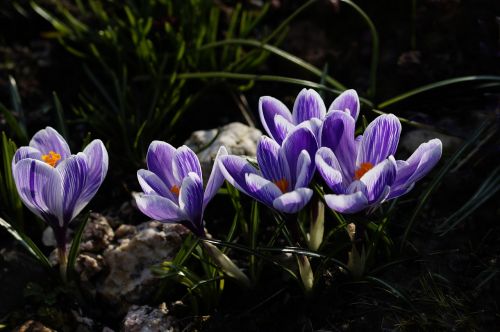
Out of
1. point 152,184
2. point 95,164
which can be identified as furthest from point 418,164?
point 95,164

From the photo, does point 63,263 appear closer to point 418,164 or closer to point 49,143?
point 49,143

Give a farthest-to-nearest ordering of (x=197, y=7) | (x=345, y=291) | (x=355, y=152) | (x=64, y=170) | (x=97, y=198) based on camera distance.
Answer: (x=197, y=7)
(x=97, y=198)
(x=345, y=291)
(x=64, y=170)
(x=355, y=152)

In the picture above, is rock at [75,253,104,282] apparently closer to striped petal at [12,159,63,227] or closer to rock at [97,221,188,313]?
rock at [97,221,188,313]

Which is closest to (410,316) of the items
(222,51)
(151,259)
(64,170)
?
(151,259)

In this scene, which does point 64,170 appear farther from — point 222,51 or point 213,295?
point 222,51

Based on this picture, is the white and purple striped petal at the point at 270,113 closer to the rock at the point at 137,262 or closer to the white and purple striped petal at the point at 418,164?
the white and purple striped petal at the point at 418,164
